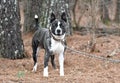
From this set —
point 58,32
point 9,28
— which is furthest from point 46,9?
point 58,32

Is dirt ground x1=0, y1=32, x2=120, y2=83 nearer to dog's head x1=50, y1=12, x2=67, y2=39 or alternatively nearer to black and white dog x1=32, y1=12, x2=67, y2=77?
black and white dog x1=32, y1=12, x2=67, y2=77

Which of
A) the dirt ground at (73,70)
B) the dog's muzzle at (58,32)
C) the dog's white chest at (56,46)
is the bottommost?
the dirt ground at (73,70)

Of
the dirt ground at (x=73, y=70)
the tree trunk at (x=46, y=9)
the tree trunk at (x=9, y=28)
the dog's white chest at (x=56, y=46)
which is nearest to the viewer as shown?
the dirt ground at (x=73, y=70)

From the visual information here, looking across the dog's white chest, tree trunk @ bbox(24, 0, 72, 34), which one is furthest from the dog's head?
tree trunk @ bbox(24, 0, 72, 34)

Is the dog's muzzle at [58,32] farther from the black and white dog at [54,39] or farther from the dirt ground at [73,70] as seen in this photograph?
the dirt ground at [73,70]

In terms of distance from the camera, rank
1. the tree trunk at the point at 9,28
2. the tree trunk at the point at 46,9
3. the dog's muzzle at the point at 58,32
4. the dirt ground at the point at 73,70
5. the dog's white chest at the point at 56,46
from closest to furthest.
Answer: the dirt ground at the point at 73,70 < the dog's muzzle at the point at 58,32 < the dog's white chest at the point at 56,46 < the tree trunk at the point at 9,28 < the tree trunk at the point at 46,9

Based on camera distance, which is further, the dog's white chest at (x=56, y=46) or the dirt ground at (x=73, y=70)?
the dog's white chest at (x=56, y=46)

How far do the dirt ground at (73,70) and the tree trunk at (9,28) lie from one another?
344 mm

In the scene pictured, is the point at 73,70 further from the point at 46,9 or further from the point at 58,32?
the point at 46,9

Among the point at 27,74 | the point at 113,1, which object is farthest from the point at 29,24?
the point at 113,1

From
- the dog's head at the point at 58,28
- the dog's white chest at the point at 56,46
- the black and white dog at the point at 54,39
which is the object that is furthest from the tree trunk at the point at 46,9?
the dog's head at the point at 58,28

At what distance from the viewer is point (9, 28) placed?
40.3ft

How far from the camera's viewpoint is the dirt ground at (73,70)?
30.5ft

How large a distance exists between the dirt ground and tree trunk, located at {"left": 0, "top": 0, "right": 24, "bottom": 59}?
13.5 inches
